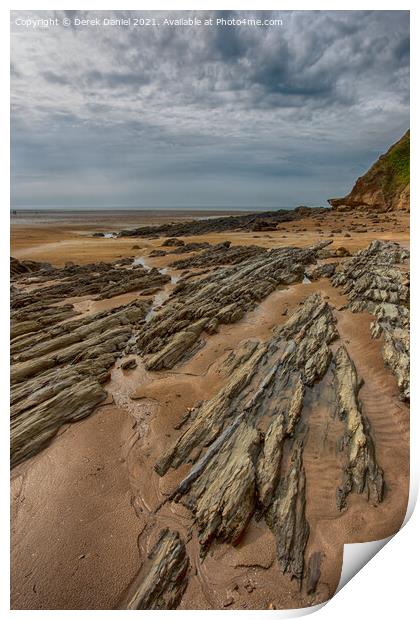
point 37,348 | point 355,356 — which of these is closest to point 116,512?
point 37,348

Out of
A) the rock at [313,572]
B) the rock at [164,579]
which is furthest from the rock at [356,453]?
the rock at [164,579]

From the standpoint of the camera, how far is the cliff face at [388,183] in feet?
15.5

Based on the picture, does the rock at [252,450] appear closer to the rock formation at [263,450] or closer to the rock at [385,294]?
the rock formation at [263,450]

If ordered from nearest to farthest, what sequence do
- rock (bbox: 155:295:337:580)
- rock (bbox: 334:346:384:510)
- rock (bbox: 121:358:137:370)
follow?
rock (bbox: 155:295:337:580)
rock (bbox: 334:346:384:510)
rock (bbox: 121:358:137:370)

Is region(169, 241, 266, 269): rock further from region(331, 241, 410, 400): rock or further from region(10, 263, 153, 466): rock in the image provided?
region(10, 263, 153, 466): rock

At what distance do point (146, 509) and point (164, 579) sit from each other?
2.14 ft

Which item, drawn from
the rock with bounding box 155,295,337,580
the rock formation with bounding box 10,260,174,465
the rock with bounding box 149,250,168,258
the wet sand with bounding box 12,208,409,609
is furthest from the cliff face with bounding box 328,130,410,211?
the rock with bounding box 149,250,168,258

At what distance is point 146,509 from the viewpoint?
3.43 m

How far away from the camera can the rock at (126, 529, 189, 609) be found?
2916 millimetres

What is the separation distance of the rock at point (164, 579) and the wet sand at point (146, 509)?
8 centimetres

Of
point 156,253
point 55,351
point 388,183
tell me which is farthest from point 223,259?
point 55,351

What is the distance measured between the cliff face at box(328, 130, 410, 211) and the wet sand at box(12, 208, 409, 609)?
2.56 ft

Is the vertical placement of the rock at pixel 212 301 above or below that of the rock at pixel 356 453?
above

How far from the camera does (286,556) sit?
3066mm
